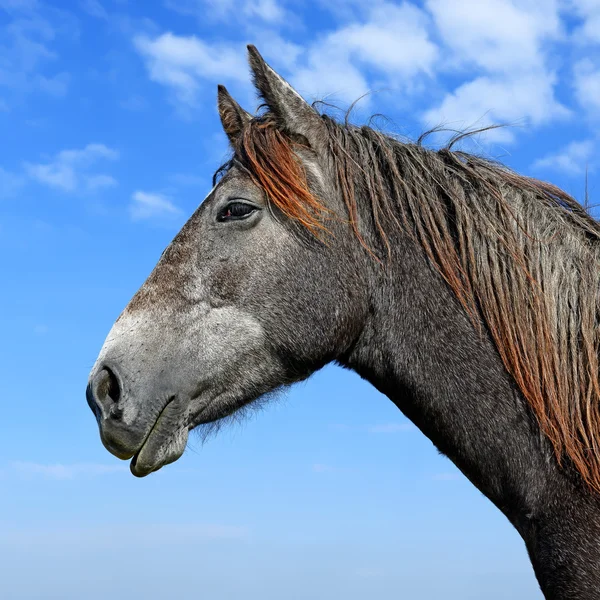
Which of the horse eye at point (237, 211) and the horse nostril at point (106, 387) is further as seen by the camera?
the horse eye at point (237, 211)

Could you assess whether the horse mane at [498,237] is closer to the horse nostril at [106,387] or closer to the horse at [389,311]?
the horse at [389,311]

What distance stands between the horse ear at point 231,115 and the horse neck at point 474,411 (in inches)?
55.3

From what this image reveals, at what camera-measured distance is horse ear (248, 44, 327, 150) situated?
4086mm

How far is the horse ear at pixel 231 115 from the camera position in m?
4.49

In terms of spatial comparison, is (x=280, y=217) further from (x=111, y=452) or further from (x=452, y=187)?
(x=111, y=452)

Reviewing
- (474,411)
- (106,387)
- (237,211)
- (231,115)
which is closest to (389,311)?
(474,411)

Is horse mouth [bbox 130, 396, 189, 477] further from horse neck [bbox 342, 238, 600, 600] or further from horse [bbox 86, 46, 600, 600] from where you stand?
horse neck [bbox 342, 238, 600, 600]

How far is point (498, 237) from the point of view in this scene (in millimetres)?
3758

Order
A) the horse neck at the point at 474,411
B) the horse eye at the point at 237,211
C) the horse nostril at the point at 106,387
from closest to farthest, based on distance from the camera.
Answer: the horse neck at the point at 474,411 < the horse nostril at the point at 106,387 < the horse eye at the point at 237,211

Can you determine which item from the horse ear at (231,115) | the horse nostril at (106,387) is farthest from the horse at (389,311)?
the horse ear at (231,115)

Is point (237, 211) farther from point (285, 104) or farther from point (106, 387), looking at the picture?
point (106, 387)

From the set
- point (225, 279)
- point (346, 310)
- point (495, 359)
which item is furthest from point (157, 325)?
point (495, 359)

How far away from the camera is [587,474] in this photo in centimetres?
335

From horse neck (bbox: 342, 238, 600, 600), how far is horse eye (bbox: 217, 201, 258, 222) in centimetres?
86
